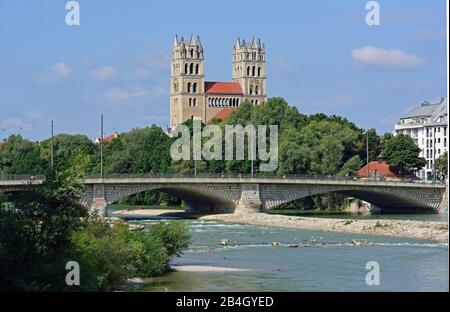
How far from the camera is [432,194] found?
9594cm

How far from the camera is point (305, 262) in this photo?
172 feet

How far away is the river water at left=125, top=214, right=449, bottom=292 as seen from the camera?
141 feet

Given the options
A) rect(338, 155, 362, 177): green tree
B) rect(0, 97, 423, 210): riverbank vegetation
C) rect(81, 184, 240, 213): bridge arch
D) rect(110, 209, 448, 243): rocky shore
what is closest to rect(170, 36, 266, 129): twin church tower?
rect(0, 97, 423, 210): riverbank vegetation

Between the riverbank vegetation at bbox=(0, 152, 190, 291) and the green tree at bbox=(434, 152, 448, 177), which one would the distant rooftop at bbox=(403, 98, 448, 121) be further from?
the riverbank vegetation at bbox=(0, 152, 190, 291)

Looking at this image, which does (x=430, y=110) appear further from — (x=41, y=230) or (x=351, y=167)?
(x=41, y=230)

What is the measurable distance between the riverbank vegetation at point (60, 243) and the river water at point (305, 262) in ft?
4.74

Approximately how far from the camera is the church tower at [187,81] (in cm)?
18162

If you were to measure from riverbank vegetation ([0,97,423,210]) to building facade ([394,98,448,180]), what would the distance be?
11278 millimetres

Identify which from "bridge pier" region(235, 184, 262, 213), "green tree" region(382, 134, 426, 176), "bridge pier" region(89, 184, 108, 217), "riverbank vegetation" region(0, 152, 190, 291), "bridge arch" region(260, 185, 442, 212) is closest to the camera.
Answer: "riverbank vegetation" region(0, 152, 190, 291)

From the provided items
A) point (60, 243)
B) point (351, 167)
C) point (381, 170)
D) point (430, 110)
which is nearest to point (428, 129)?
point (430, 110)

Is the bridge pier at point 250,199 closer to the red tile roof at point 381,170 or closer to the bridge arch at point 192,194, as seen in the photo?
the bridge arch at point 192,194
